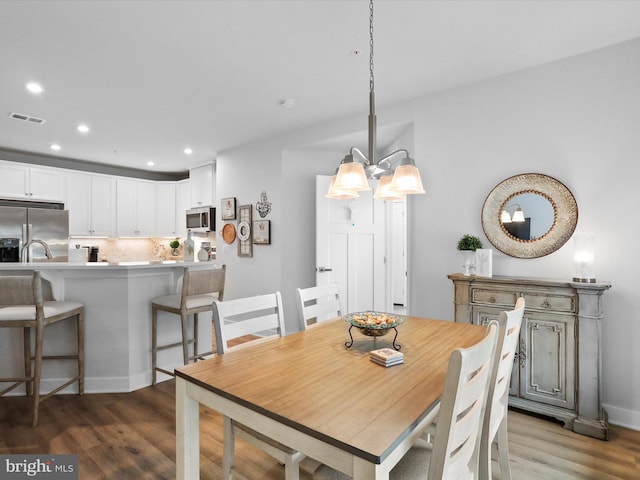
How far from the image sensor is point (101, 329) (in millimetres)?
2852

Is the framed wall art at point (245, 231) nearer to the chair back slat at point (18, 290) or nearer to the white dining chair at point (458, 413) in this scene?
the chair back slat at point (18, 290)

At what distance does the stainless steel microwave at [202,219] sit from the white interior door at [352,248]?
2275 mm

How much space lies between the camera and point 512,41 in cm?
232

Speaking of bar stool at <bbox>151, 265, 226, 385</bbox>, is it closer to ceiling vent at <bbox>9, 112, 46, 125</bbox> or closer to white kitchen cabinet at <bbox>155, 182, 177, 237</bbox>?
ceiling vent at <bbox>9, 112, 46, 125</bbox>

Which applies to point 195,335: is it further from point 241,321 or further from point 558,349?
point 558,349

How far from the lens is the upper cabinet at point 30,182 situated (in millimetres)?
4742

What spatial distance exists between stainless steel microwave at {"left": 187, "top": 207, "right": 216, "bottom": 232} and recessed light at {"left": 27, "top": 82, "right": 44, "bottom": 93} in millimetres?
2740

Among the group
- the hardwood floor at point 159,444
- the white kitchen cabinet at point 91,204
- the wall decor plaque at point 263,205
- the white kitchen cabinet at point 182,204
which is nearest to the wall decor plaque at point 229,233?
the wall decor plaque at point 263,205

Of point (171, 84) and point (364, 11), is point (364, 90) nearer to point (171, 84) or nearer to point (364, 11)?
point (364, 11)

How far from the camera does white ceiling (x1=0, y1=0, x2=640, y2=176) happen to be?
200 centimetres

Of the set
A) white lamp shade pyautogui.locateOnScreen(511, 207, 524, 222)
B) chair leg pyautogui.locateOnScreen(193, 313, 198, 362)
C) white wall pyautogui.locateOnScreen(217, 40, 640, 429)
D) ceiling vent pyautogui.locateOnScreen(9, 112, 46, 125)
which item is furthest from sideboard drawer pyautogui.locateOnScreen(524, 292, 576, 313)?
ceiling vent pyautogui.locateOnScreen(9, 112, 46, 125)

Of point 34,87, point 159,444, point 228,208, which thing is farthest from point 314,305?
point 228,208

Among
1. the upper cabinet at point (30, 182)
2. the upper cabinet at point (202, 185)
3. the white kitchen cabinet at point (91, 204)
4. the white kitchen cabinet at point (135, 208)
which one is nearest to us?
the upper cabinet at point (30, 182)

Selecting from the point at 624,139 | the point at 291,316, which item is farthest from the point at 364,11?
the point at 291,316
